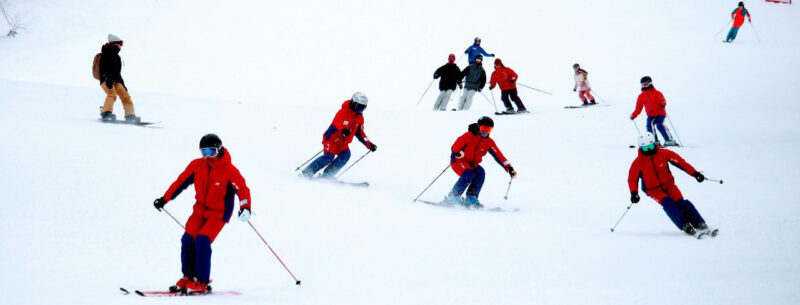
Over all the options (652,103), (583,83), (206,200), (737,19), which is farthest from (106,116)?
(737,19)

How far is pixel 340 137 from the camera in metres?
9.56

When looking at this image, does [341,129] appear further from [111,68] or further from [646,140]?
[111,68]

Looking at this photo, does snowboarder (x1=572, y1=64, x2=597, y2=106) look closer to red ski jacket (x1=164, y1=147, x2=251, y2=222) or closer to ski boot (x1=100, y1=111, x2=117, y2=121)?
ski boot (x1=100, y1=111, x2=117, y2=121)

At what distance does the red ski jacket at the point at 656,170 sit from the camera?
7371 millimetres

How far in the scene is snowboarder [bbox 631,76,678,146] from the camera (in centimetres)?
1270

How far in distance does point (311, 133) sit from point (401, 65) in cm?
1370

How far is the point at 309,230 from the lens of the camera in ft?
22.9

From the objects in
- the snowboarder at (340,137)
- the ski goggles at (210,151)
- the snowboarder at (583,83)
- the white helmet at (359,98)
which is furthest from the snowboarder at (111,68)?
the snowboarder at (583,83)

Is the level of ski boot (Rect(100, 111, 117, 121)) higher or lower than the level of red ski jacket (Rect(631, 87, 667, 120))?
lower

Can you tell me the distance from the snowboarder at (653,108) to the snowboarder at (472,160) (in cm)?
511

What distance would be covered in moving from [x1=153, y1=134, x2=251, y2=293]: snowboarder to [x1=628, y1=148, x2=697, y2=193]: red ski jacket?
439 centimetres

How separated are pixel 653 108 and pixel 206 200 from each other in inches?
390

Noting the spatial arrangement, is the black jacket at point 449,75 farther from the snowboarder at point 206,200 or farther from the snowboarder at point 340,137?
the snowboarder at point 206,200

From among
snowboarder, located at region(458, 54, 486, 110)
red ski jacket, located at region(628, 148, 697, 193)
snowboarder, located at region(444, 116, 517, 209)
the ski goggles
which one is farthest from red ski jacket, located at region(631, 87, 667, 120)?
the ski goggles
